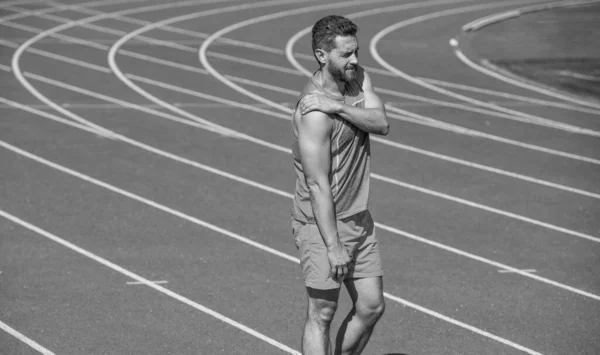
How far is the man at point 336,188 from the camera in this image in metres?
4.85

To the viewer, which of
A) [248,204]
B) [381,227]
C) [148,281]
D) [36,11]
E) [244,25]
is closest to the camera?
[148,281]

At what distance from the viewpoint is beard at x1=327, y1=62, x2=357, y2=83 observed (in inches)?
193

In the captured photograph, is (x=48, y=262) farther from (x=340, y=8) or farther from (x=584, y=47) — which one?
(x=340, y=8)

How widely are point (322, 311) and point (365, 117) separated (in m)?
0.99

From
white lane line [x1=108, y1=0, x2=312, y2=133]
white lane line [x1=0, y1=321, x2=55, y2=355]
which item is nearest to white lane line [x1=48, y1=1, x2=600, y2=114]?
white lane line [x1=108, y1=0, x2=312, y2=133]

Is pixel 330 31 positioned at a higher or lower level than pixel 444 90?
higher

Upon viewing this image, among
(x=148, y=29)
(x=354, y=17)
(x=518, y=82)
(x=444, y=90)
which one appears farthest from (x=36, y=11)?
(x=518, y=82)

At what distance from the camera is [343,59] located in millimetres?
4867

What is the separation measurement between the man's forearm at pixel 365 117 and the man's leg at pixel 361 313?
0.76 m

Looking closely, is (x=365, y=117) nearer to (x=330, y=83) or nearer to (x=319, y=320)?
(x=330, y=83)

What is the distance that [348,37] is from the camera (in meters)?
4.84

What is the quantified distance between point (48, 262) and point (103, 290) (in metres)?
0.85

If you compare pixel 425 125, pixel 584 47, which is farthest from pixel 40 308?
pixel 584 47

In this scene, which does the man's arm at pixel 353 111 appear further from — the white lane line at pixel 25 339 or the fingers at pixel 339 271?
the white lane line at pixel 25 339
